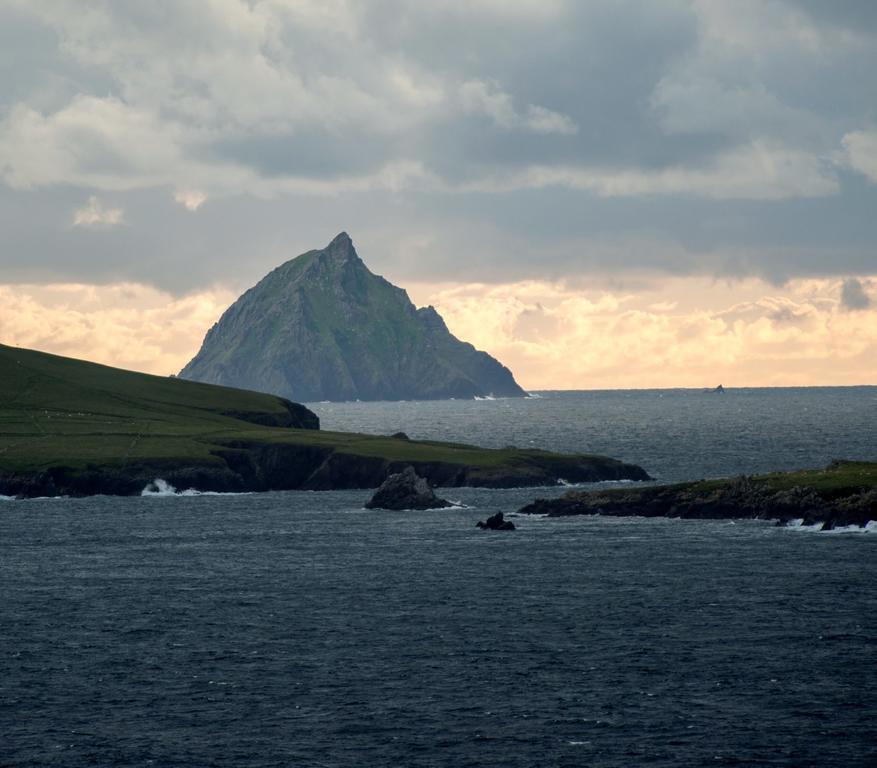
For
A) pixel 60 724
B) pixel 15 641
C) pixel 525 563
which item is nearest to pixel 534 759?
pixel 60 724

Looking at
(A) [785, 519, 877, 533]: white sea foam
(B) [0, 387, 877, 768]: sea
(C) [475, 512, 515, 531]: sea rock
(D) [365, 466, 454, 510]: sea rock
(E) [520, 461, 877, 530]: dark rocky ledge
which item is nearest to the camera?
(B) [0, 387, 877, 768]: sea

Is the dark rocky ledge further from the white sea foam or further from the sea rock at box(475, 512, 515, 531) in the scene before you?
the sea rock at box(475, 512, 515, 531)

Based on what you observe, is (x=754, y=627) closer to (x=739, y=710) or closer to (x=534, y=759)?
(x=739, y=710)

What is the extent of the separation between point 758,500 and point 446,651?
280ft

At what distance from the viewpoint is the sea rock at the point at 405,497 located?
18610 cm

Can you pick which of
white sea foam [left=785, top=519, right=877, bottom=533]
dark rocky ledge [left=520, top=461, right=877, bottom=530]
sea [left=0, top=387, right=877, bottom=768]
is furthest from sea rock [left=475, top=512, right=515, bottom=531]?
white sea foam [left=785, top=519, right=877, bottom=533]

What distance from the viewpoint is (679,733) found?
69125 millimetres

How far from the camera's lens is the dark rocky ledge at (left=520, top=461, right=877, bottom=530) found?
502 feet

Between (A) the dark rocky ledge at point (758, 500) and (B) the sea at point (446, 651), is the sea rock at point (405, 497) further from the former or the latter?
(B) the sea at point (446, 651)

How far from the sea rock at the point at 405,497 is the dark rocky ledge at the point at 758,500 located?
1373 centimetres

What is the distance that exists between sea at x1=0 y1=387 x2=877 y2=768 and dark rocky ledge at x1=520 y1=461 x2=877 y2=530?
276 inches

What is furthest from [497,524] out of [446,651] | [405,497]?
[446,651]

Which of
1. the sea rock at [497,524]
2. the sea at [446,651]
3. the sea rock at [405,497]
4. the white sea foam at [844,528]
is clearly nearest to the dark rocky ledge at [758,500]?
the white sea foam at [844,528]

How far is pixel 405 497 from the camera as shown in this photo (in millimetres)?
186375
